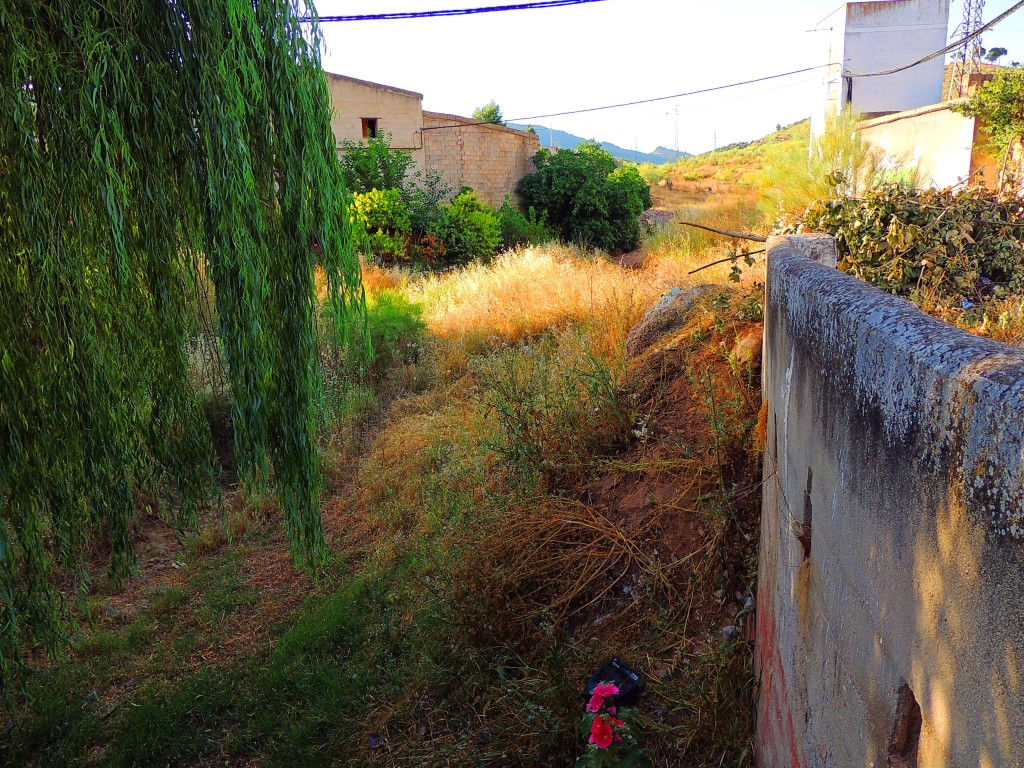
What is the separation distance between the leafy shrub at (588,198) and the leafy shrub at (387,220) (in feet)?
19.7

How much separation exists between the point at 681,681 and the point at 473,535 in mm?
2058

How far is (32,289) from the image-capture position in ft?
9.26

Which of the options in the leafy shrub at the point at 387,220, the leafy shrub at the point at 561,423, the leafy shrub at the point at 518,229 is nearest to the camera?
the leafy shrub at the point at 561,423

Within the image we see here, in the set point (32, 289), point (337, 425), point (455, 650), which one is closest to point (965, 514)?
point (32, 289)

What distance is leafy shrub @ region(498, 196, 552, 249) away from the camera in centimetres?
2162

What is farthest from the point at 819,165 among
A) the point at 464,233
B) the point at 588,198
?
the point at 588,198

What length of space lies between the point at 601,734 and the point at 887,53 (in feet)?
95.5

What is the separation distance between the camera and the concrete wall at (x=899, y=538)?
99 cm

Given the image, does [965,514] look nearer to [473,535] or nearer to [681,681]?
[681,681]

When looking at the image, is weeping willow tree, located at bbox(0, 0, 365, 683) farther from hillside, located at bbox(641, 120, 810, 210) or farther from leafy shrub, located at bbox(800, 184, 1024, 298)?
hillside, located at bbox(641, 120, 810, 210)

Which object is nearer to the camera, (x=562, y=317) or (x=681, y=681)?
(x=681, y=681)

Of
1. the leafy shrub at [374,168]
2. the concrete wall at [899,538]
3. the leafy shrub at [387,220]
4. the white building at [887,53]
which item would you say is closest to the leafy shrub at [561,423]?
the concrete wall at [899,538]

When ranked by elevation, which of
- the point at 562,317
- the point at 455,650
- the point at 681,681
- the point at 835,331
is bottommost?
the point at 455,650

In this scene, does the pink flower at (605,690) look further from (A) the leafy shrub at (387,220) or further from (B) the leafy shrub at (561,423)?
(A) the leafy shrub at (387,220)
